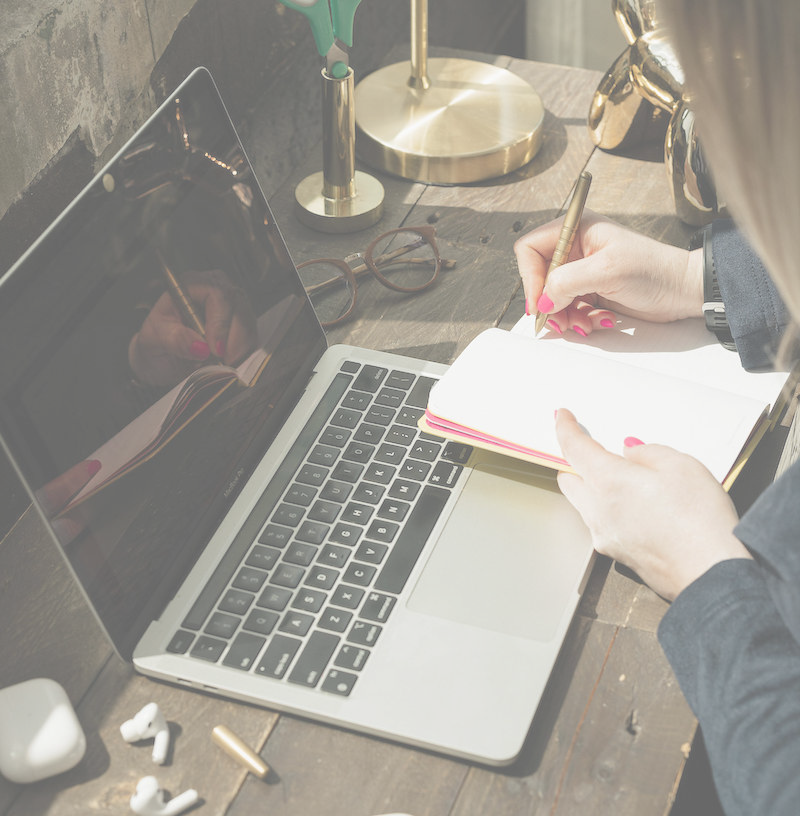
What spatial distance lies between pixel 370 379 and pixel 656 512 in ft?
0.99

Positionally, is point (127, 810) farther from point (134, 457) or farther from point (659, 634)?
point (659, 634)

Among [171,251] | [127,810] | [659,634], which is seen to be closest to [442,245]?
[171,251]

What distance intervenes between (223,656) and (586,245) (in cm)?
56

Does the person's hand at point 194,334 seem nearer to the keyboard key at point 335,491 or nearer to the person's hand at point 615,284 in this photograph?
the keyboard key at point 335,491

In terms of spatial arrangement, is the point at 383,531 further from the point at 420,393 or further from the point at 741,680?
the point at 741,680

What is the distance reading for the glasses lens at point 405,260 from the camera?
107 centimetres

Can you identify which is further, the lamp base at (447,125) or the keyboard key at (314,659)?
the lamp base at (447,125)

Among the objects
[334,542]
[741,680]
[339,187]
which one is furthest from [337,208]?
[741,680]

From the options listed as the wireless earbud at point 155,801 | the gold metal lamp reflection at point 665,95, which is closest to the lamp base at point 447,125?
the gold metal lamp reflection at point 665,95

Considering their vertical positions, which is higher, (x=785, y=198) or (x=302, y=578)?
(x=785, y=198)

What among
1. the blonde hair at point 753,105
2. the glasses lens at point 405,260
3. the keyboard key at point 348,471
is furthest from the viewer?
the glasses lens at point 405,260

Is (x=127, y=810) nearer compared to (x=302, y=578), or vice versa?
(x=127, y=810)

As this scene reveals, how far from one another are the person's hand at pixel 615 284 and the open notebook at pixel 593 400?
0.20 ft

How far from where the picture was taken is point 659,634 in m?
0.70
